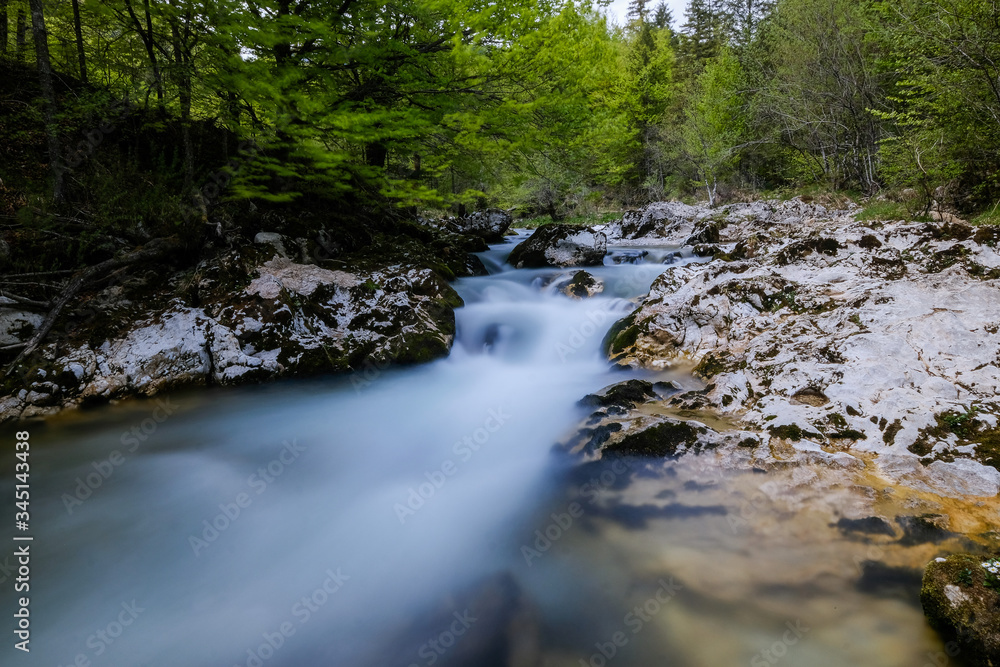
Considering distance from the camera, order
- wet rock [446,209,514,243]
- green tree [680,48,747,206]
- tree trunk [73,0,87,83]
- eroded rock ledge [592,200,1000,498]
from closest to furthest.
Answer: eroded rock ledge [592,200,1000,498]
tree trunk [73,0,87,83]
wet rock [446,209,514,243]
green tree [680,48,747,206]

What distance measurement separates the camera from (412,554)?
2922mm

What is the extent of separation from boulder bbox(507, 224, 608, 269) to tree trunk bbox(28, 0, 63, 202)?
8624 mm

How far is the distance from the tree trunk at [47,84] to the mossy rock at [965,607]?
9.13 meters

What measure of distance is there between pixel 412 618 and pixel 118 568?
2116mm

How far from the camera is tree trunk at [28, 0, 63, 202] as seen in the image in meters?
4.96

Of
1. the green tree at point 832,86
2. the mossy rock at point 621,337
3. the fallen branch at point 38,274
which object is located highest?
the green tree at point 832,86

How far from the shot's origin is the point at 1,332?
4.74 metres

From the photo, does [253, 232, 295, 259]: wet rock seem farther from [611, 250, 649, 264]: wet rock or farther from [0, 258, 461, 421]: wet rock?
[611, 250, 649, 264]: wet rock

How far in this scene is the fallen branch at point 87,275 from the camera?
15.5ft

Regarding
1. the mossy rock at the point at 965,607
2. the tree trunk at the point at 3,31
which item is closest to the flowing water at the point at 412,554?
the mossy rock at the point at 965,607

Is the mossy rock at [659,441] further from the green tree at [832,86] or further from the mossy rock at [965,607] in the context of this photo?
the green tree at [832,86]

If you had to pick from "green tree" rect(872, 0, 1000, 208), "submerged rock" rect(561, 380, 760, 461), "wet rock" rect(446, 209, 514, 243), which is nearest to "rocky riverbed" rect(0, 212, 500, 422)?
"submerged rock" rect(561, 380, 760, 461)

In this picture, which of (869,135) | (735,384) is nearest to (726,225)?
(869,135)

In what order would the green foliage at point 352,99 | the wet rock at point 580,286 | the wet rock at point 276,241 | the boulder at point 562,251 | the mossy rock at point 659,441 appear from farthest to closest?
1. the boulder at point 562,251
2. the wet rock at point 580,286
3. the wet rock at point 276,241
4. the green foliage at point 352,99
5. the mossy rock at point 659,441
